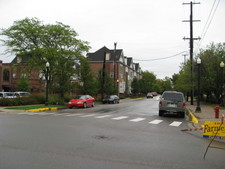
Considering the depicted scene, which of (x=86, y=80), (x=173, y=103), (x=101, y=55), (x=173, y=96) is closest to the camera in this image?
(x=173, y=103)

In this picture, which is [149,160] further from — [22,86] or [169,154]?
[22,86]

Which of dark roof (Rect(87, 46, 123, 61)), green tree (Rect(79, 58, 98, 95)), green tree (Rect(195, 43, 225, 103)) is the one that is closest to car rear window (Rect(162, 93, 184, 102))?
green tree (Rect(195, 43, 225, 103))

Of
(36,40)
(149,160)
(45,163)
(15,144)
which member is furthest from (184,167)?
(36,40)

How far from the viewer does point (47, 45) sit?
3312cm

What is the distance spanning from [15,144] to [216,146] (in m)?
6.43

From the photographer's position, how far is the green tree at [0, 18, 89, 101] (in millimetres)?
31234

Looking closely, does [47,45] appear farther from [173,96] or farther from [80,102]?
[173,96]

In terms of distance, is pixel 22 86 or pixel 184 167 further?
pixel 22 86

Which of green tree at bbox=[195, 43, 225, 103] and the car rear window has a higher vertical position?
green tree at bbox=[195, 43, 225, 103]

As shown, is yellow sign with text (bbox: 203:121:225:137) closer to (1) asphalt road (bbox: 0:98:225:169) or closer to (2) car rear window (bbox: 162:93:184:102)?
(1) asphalt road (bbox: 0:98:225:169)

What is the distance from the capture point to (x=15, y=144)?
7094mm

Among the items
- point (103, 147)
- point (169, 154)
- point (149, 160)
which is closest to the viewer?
point (149, 160)

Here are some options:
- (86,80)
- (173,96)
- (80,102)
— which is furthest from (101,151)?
(86,80)

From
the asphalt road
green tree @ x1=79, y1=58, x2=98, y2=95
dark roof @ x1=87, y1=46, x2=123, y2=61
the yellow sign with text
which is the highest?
dark roof @ x1=87, y1=46, x2=123, y2=61
